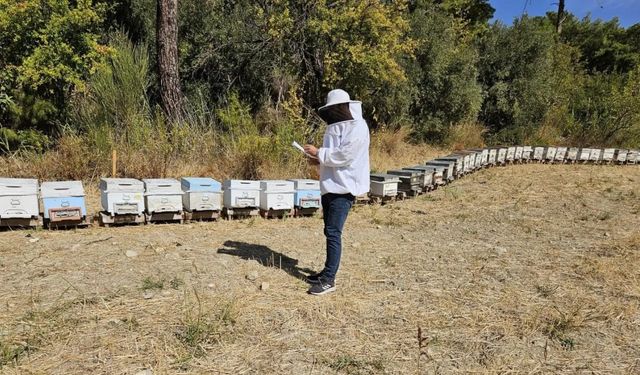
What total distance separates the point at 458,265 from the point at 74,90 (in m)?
7.88

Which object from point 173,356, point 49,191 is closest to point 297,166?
point 49,191

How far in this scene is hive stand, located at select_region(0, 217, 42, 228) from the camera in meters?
4.90

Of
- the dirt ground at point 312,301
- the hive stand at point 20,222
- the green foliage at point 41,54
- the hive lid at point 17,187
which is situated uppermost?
the green foliage at point 41,54

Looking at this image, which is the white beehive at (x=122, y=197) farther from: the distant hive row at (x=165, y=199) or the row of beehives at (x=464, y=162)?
the row of beehives at (x=464, y=162)

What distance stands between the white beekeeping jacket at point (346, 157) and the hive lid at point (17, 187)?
338 centimetres

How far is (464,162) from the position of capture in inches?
415

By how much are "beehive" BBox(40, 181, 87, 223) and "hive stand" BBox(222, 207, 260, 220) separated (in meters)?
1.74

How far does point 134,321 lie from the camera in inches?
124

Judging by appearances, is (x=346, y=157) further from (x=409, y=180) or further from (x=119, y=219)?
(x=409, y=180)

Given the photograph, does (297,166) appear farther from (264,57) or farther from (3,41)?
(3,41)

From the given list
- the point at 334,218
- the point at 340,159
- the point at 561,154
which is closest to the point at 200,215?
the point at 334,218

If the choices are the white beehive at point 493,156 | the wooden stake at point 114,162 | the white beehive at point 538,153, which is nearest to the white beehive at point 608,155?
the white beehive at point 538,153

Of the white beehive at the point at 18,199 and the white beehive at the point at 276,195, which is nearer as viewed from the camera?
the white beehive at the point at 18,199

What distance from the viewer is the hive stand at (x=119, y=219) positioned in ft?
17.4
